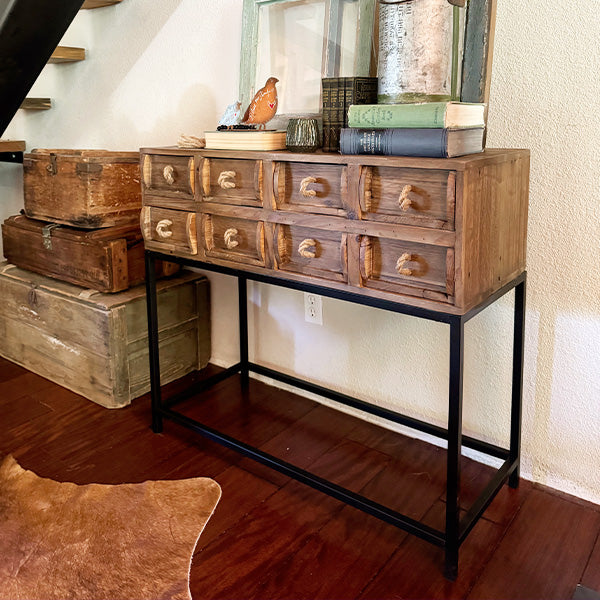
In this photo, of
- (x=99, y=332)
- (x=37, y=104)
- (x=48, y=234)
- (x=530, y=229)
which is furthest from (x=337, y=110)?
(x=37, y=104)

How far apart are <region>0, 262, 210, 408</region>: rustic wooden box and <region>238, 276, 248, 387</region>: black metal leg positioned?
0.72 ft

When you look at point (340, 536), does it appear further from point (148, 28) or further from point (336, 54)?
point (148, 28)

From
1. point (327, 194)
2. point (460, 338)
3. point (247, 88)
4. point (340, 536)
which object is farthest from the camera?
point (247, 88)

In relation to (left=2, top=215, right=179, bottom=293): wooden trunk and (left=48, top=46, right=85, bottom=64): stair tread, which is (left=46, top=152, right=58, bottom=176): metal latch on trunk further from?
(left=48, top=46, right=85, bottom=64): stair tread

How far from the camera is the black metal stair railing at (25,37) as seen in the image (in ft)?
5.46

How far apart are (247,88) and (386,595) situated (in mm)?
1490

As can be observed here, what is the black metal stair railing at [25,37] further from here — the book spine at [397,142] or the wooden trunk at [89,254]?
the book spine at [397,142]

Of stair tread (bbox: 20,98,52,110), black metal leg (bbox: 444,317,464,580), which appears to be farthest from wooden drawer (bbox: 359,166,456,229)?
stair tread (bbox: 20,98,52,110)

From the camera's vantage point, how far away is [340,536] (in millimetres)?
1510

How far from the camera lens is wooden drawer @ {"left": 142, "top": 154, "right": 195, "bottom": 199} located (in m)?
1.66

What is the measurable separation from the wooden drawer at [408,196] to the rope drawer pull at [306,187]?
135mm

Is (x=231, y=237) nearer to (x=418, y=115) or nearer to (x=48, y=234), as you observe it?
(x=418, y=115)

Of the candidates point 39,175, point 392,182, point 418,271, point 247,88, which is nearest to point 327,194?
point 392,182

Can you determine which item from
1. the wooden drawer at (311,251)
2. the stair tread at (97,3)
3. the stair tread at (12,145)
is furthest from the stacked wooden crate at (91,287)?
the wooden drawer at (311,251)
